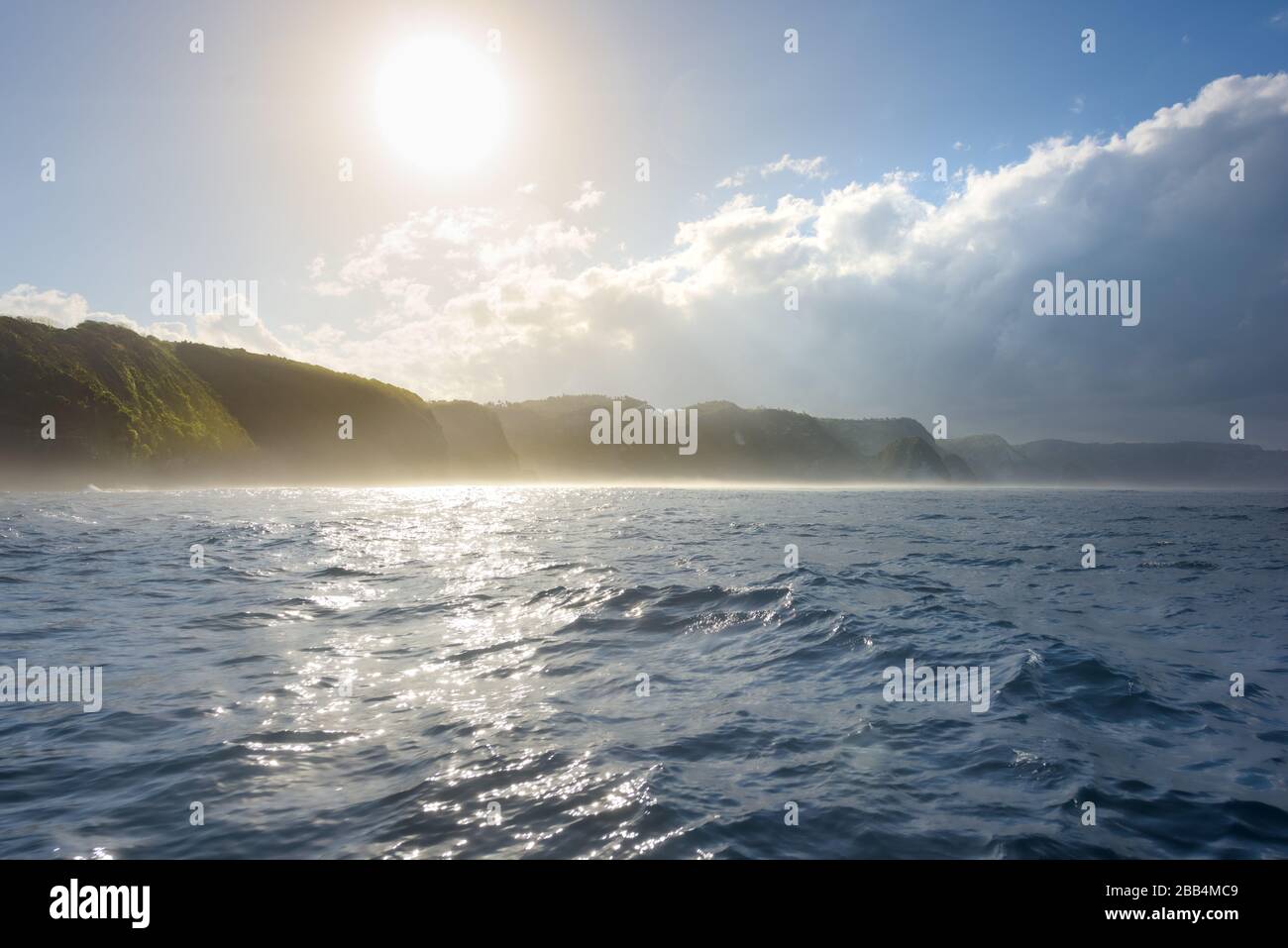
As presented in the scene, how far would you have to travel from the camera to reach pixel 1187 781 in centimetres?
818

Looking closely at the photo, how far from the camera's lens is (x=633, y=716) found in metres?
10.1

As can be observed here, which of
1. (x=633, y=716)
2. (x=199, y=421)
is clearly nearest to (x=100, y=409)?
(x=199, y=421)

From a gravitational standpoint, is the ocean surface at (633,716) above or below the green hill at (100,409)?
below

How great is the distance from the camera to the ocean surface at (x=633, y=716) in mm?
6754

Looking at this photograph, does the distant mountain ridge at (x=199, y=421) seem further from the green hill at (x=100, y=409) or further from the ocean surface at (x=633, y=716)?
the ocean surface at (x=633, y=716)

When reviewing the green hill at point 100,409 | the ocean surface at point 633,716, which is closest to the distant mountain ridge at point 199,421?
the green hill at point 100,409

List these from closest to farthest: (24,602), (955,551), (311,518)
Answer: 1. (24,602)
2. (955,551)
3. (311,518)

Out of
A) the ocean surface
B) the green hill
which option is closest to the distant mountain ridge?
the green hill

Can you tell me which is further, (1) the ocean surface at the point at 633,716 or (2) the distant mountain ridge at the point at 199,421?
(2) the distant mountain ridge at the point at 199,421
